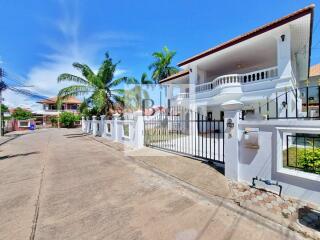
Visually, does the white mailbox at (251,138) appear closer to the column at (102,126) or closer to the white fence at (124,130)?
the white fence at (124,130)

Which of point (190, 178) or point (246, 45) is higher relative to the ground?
point (246, 45)

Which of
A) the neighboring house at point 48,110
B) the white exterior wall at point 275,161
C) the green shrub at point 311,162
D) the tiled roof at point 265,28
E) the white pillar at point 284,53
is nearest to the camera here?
the white exterior wall at point 275,161

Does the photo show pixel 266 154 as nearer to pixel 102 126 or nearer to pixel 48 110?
pixel 102 126

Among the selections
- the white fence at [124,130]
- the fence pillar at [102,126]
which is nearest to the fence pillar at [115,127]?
the white fence at [124,130]

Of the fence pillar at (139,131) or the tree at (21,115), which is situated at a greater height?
the tree at (21,115)

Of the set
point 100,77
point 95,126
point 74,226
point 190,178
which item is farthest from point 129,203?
point 95,126

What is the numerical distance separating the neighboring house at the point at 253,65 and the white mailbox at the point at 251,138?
2.48 m

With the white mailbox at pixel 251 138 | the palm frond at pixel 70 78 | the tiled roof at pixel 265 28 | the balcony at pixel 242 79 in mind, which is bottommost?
the white mailbox at pixel 251 138

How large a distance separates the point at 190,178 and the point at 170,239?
2776mm

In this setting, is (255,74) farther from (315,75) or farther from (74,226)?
(315,75)

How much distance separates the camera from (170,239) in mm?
2875

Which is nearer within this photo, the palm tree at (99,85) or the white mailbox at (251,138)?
the white mailbox at (251,138)

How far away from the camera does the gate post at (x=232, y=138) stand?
496 centimetres

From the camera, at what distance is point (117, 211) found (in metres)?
3.77
